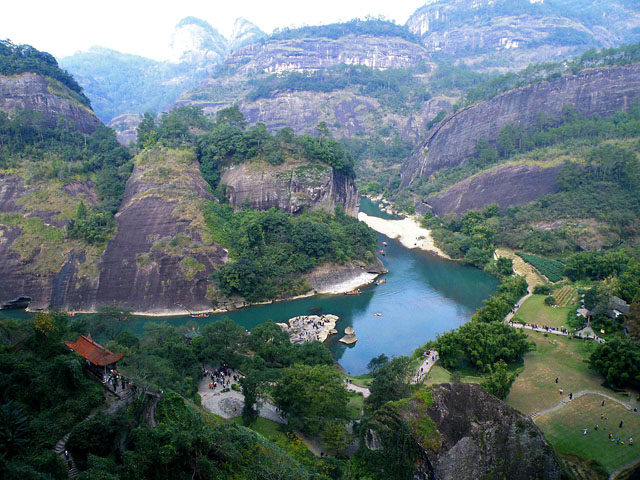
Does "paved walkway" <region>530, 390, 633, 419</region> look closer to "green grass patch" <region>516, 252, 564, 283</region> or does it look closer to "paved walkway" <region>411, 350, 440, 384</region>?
"paved walkway" <region>411, 350, 440, 384</region>

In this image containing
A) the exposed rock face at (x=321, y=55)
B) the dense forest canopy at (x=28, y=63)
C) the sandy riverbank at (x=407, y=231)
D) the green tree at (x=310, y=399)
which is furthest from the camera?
the exposed rock face at (x=321, y=55)

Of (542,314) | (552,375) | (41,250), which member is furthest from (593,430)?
(41,250)

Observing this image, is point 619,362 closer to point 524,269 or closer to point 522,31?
point 524,269

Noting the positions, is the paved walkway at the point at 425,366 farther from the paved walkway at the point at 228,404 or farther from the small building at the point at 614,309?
the small building at the point at 614,309

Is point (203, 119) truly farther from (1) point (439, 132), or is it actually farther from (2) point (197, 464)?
(2) point (197, 464)

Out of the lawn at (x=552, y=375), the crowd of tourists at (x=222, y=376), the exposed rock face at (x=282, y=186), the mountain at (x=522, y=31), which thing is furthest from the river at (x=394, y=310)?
the mountain at (x=522, y=31)

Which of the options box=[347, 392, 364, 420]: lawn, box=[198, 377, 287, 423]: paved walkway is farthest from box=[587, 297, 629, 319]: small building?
box=[198, 377, 287, 423]: paved walkway
